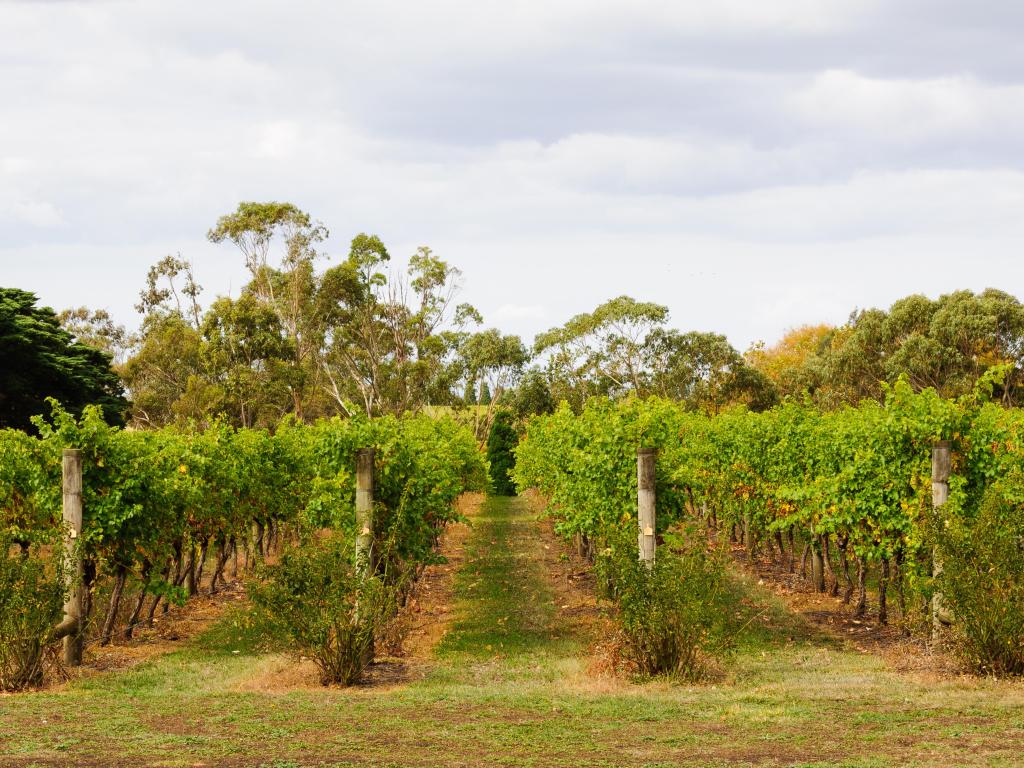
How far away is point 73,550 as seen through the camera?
11.0 meters

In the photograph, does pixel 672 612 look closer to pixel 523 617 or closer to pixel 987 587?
pixel 987 587

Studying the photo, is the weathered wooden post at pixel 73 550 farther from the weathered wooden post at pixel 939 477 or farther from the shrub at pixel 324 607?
the weathered wooden post at pixel 939 477

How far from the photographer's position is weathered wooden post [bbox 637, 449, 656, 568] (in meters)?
11.1

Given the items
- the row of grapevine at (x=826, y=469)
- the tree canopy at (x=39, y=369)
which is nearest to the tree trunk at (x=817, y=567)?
the row of grapevine at (x=826, y=469)

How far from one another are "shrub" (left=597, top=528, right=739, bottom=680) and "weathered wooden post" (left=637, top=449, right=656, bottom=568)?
737mm

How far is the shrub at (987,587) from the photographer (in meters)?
9.48

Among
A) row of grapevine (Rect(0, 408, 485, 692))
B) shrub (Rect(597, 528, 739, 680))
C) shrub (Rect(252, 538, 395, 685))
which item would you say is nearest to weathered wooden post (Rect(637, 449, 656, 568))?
shrub (Rect(597, 528, 739, 680))

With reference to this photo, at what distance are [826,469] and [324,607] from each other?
7.75 m

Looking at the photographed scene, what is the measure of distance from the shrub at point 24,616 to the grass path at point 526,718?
16.0 inches

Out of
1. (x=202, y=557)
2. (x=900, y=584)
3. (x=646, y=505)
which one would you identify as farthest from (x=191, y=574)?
(x=900, y=584)

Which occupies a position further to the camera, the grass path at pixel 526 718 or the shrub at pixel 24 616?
the shrub at pixel 24 616

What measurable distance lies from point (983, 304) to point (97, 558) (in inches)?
1617

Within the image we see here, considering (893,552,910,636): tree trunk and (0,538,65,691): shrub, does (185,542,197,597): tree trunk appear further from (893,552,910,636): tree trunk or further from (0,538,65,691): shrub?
(893,552,910,636): tree trunk

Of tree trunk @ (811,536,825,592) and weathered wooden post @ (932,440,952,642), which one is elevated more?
weathered wooden post @ (932,440,952,642)
